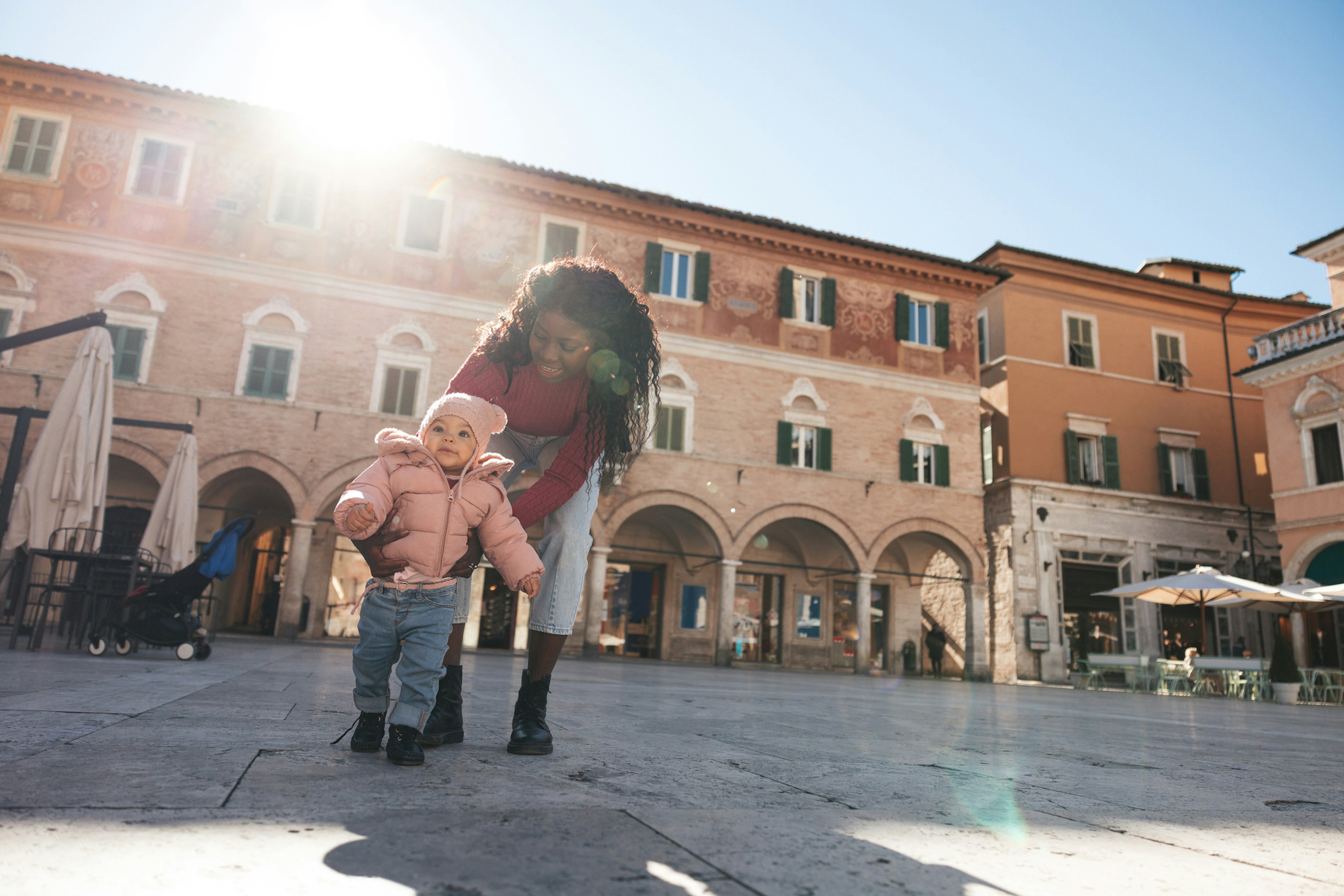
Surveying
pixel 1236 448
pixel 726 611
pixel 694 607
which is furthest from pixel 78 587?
pixel 1236 448

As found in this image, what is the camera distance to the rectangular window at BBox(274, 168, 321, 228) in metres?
17.5

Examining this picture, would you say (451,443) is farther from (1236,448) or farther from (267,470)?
(1236,448)

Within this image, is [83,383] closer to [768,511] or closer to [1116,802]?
[1116,802]

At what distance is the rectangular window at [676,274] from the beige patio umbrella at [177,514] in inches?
456

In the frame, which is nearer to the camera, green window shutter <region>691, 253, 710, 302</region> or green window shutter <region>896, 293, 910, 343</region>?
green window shutter <region>691, 253, 710, 302</region>

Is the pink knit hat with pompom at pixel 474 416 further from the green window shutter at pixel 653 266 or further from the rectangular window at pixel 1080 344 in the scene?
the rectangular window at pixel 1080 344

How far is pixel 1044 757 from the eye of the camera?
11.3 feet

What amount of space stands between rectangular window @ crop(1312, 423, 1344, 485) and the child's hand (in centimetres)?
2237

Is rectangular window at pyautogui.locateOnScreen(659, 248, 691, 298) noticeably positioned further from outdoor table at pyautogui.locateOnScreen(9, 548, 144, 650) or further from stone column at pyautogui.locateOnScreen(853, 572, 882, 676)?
outdoor table at pyautogui.locateOnScreen(9, 548, 144, 650)

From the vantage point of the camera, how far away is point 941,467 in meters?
20.9

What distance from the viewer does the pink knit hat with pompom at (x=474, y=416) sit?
2576 millimetres

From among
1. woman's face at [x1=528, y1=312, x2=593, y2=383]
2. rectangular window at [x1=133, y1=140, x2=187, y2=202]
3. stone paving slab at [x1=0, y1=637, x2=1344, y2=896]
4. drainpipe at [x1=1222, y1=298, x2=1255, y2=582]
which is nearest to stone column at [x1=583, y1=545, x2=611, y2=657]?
rectangular window at [x1=133, y1=140, x2=187, y2=202]

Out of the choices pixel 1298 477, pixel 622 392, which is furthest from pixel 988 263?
pixel 622 392

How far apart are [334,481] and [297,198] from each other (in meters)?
6.06
